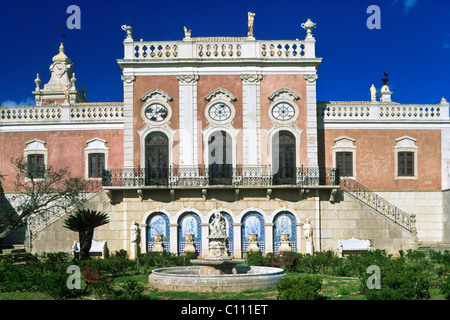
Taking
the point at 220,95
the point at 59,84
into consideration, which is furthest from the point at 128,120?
the point at 59,84

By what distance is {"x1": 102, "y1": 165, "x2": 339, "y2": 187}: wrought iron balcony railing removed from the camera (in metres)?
33.2

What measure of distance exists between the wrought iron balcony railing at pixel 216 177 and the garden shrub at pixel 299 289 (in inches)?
594

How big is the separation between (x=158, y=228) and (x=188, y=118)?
5.99m

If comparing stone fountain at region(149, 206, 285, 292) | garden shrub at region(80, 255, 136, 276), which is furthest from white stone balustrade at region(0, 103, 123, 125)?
stone fountain at region(149, 206, 285, 292)

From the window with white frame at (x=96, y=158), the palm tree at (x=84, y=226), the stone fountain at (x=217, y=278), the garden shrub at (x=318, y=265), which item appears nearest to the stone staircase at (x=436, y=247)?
the garden shrub at (x=318, y=265)

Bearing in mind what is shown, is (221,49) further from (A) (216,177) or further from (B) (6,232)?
(B) (6,232)

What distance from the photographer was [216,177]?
33.4 metres

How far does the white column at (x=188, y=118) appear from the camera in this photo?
111ft

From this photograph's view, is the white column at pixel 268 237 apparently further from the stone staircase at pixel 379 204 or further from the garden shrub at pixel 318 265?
the garden shrub at pixel 318 265

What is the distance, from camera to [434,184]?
119 ft

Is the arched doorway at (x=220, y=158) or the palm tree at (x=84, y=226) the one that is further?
the arched doorway at (x=220, y=158)

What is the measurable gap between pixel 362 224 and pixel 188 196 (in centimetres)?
906

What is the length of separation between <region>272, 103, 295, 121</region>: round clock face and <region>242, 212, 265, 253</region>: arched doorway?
211 inches
